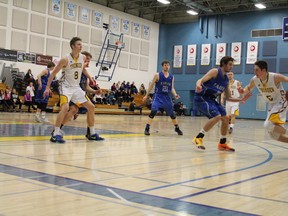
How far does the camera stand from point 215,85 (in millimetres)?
7184

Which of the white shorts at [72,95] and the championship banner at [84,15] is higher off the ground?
the championship banner at [84,15]

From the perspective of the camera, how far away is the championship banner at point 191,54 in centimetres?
3266

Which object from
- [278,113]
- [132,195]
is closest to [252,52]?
[278,113]

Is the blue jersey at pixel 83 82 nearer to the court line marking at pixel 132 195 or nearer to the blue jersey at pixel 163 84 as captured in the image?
the blue jersey at pixel 163 84

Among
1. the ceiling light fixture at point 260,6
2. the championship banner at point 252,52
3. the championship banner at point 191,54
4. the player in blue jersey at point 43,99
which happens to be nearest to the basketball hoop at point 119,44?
the championship banner at point 191,54

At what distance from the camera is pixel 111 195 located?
3.29m

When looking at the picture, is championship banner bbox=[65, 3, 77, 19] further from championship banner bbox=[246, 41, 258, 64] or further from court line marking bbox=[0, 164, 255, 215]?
court line marking bbox=[0, 164, 255, 215]

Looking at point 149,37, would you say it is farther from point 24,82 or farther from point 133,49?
point 24,82

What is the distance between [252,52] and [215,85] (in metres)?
24.1

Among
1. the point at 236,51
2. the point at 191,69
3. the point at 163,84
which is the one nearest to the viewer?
the point at 163,84

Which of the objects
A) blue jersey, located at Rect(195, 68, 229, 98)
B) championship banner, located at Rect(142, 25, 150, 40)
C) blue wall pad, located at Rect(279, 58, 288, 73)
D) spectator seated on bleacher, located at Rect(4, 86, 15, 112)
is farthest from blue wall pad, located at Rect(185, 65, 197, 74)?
blue jersey, located at Rect(195, 68, 229, 98)

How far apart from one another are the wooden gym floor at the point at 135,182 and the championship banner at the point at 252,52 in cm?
2448

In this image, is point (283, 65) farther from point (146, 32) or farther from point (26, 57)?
point (26, 57)

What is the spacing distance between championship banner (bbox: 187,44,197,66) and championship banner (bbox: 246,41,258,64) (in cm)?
456
